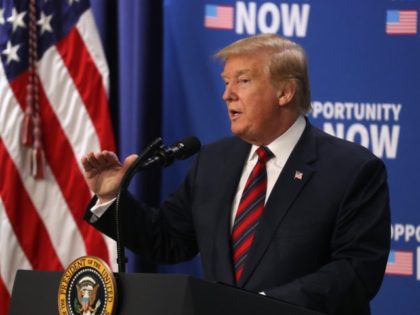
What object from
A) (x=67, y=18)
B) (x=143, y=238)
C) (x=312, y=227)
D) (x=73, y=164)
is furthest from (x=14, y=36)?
(x=312, y=227)

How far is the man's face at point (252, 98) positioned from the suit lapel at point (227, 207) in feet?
0.36

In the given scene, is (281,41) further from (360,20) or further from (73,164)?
(73,164)

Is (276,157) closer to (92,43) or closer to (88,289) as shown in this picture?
(88,289)

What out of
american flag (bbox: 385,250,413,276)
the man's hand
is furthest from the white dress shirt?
american flag (bbox: 385,250,413,276)

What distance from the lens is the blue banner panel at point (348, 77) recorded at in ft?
13.2

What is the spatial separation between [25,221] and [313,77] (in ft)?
5.03

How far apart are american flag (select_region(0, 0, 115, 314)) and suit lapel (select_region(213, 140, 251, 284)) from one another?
1.22m

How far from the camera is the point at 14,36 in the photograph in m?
4.17

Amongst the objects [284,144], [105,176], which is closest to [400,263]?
[284,144]

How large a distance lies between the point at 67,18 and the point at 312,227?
1.94m

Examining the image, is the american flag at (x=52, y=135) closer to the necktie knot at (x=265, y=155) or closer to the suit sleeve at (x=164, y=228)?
the suit sleeve at (x=164, y=228)

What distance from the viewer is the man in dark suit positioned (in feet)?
9.18

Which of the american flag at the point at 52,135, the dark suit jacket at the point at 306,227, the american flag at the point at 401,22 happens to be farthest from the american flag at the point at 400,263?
the american flag at the point at 52,135

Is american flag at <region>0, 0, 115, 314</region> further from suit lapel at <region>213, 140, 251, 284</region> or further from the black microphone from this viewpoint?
the black microphone
